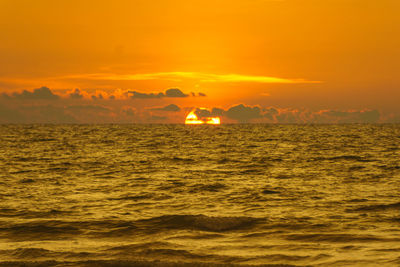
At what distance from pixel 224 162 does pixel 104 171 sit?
1092cm

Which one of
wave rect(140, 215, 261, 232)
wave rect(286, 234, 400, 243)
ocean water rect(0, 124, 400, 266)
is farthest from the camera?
wave rect(140, 215, 261, 232)

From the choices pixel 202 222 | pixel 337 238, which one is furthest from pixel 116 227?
pixel 337 238

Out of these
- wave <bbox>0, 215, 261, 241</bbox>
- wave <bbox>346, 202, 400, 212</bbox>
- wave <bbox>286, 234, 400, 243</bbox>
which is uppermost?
wave <bbox>286, 234, 400, 243</bbox>

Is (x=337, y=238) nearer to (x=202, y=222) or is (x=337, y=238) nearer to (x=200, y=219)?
(x=202, y=222)

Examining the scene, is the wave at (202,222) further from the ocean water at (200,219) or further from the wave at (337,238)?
the wave at (337,238)

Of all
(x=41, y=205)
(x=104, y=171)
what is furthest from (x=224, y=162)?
(x=41, y=205)

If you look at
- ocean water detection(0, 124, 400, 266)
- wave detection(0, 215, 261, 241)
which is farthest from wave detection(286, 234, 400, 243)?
wave detection(0, 215, 261, 241)

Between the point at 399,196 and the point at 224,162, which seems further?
the point at 224,162

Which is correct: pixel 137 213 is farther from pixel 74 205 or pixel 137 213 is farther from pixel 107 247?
pixel 107 247

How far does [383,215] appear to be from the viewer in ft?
47.9

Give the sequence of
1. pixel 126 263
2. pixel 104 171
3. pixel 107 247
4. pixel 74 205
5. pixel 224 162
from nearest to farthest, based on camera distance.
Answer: pixel 126 263, pixel 107 247, pixel 74 205, pixel 104 171, pixel 224 162

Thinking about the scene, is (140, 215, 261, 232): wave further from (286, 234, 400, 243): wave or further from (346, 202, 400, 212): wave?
(346, 202, 400, 212): wave

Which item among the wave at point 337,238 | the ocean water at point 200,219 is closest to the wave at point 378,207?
the ocean water at point 200,219

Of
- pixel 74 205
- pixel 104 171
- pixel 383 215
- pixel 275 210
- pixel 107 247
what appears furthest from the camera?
pixel 104 171
